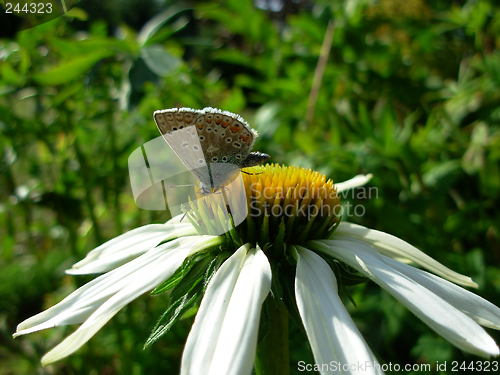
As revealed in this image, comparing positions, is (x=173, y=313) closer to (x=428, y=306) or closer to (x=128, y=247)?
(x=128, y=247)

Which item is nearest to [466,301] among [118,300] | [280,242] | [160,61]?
[280,242]

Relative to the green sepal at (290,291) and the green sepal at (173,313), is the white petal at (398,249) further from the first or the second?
the green sepal at (173,313)

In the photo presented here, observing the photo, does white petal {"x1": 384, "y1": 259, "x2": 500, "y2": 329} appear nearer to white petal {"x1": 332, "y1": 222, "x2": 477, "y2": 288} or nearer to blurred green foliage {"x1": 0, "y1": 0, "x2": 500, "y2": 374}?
white petal {"x1": 332, "y1": 222, "x2": 477, "y2": 288}

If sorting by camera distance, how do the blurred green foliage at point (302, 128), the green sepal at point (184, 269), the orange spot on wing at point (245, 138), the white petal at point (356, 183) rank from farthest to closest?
the blurred green foliage at point (302, 128) < the white petal at point (356, 183) < the orange spot on wing at point (245, 138) < the green sepal at point (184, 269)

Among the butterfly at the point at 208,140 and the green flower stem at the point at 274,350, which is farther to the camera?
the butterfly at the point at 208,140

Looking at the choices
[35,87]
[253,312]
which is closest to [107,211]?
[35,87]

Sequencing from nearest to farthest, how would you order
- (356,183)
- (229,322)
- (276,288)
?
(229,322), (276,288), (356,183)

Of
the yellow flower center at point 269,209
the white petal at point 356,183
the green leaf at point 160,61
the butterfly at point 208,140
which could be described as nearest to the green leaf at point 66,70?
the green leaf at point 160,61
